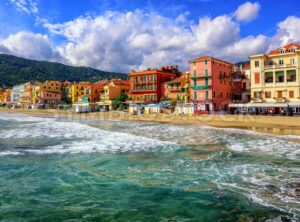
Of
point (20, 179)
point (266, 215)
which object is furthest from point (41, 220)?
point (266, 215)

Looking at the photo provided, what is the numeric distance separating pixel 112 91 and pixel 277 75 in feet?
150

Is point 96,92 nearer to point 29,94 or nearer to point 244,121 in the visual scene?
point 29,94

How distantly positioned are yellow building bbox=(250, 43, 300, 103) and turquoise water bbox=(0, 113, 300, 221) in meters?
29.1

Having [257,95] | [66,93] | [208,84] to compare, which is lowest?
[257,95]

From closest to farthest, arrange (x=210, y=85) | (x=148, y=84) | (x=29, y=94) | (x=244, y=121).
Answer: (x=244, y=121), (x=210, y=85), (x=148, y=84), (x=29, y=94)

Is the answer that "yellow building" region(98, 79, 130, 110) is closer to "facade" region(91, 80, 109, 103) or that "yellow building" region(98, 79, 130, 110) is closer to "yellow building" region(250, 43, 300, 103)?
"facade" region(91, 80, 109, 103)

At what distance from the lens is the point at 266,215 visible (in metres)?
8.29

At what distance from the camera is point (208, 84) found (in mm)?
54500

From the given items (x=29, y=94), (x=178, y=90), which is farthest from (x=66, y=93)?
(x=178, y=90)

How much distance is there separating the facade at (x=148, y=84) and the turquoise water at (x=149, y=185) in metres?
49.9

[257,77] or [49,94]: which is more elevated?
[49,94]

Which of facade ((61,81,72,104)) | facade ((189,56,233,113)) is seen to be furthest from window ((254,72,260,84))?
facade ((61,81,72,104))

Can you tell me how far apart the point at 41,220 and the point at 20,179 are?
15.6 ft

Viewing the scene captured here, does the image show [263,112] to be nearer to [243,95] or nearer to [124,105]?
[243,95]
